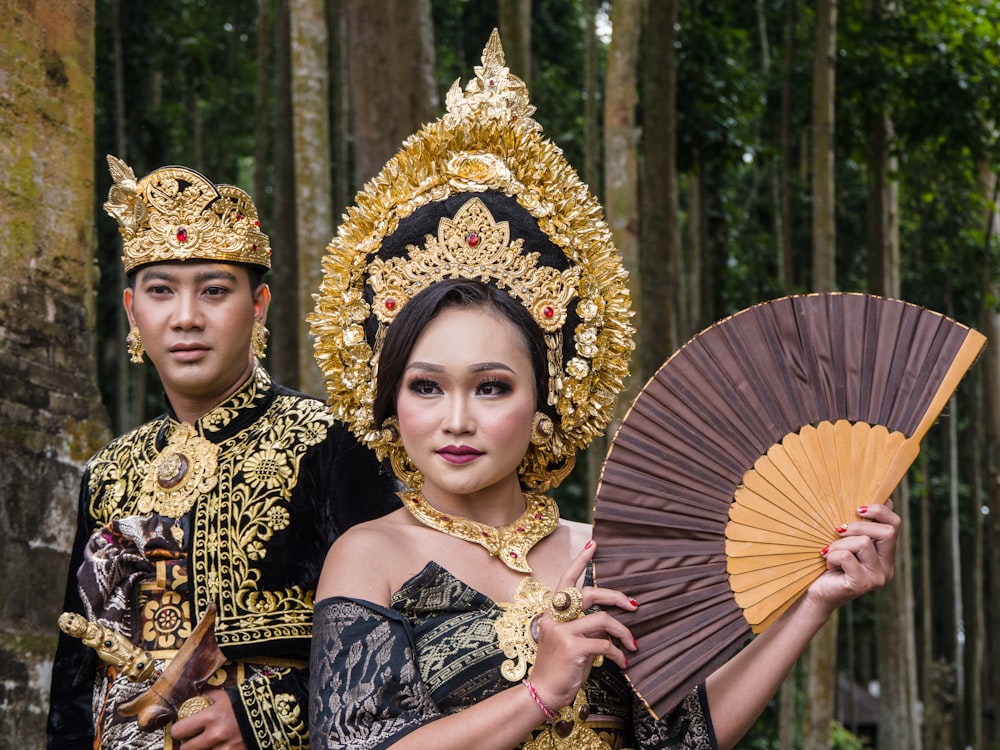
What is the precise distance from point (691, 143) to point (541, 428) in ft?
33.2

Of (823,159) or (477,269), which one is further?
(823,159)

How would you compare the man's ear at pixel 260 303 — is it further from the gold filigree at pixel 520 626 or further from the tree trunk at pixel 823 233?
the tree trunk at pixel 823 233

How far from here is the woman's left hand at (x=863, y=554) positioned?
9.57 ft

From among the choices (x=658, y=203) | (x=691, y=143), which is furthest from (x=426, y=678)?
(x=691, y=143)

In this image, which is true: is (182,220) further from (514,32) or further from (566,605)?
(514,32)

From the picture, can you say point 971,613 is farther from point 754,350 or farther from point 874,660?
point 754,350

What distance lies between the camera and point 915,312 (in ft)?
9.84

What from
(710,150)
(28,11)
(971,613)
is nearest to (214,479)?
(28,11)

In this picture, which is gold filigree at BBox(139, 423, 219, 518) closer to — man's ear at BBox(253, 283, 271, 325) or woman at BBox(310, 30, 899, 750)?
man's ear at BBox(253, 283, 271, 325)

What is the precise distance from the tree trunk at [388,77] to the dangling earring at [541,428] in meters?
4.11

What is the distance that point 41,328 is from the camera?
5508 mm

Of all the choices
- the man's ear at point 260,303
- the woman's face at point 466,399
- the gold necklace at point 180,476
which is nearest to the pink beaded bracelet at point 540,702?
the woman's face at point 466,399

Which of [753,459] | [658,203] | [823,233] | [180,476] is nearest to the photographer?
[753,459]

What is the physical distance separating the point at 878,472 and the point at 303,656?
5.45 feet
